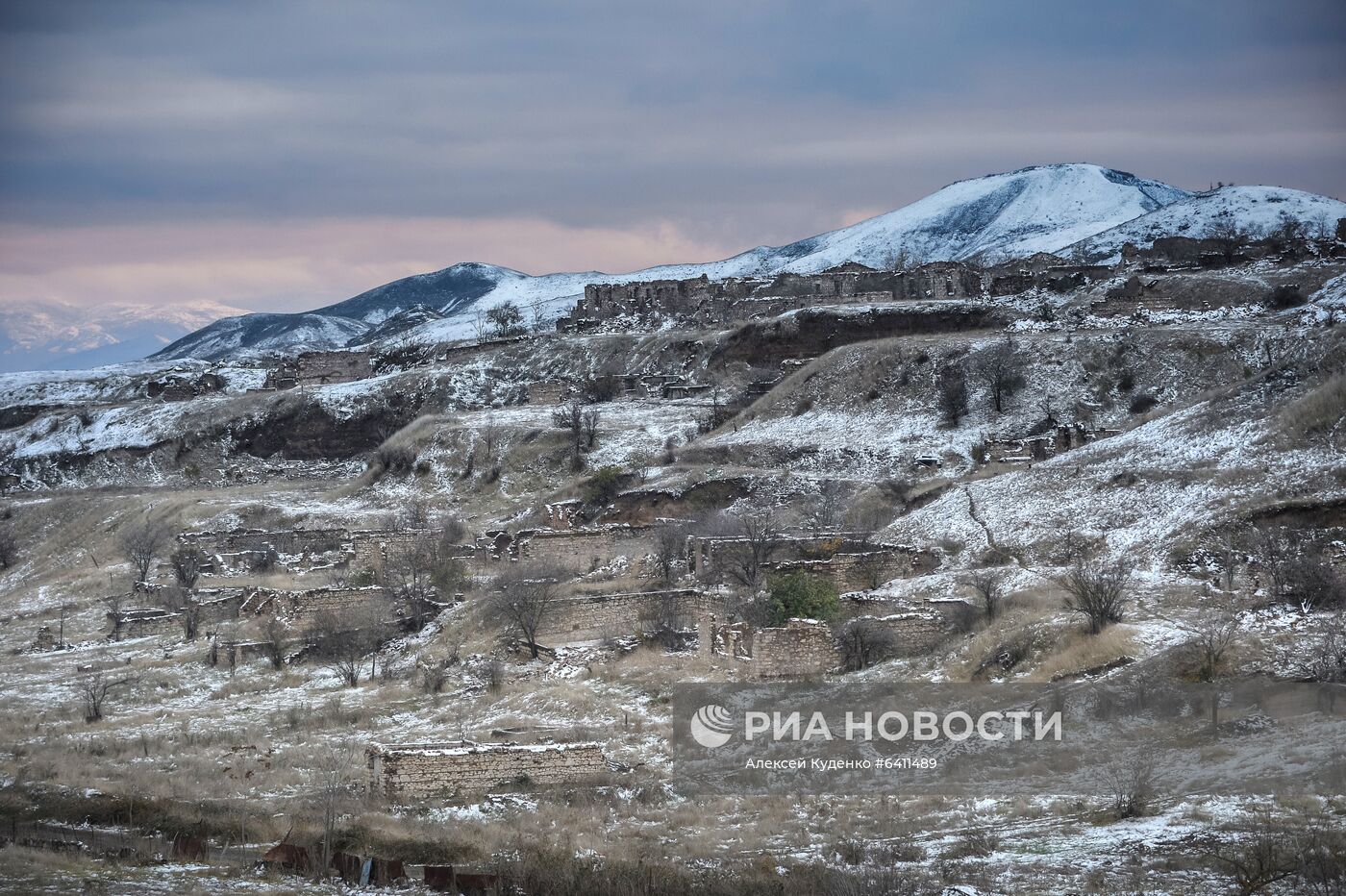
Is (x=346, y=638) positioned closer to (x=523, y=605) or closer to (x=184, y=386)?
(x=523, y=605)

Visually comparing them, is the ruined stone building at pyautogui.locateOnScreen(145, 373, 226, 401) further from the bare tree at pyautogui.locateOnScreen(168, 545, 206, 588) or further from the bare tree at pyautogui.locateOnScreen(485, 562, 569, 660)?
the bare tree at pyautogui.locateOnScreen(485, 562, 569, 660)

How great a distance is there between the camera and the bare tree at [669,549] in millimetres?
35906

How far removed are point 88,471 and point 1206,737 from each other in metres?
67.8

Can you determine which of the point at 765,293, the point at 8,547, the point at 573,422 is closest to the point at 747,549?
the point at 573,422

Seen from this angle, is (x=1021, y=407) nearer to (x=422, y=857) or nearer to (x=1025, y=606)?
(x=1025, y=606)

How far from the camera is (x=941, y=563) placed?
3475cm

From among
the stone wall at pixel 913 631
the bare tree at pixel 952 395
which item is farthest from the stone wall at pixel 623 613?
the bare tree at pixel 952 395

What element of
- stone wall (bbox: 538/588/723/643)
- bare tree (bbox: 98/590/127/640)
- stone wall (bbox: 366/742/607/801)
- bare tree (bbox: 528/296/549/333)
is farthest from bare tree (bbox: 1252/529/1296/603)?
bare tree (bbox: 528/296/549/333)

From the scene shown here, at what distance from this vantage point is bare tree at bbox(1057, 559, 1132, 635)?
80.9ft

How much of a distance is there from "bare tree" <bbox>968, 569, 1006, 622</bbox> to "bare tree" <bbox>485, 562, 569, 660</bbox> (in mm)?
8388

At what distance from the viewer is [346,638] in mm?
33219

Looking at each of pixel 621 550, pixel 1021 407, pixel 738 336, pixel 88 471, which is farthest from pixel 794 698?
pixel 88 471

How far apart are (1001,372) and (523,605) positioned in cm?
3326

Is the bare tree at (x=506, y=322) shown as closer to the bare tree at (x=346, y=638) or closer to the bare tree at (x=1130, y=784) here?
the bare tree at (x=346, y=638)
